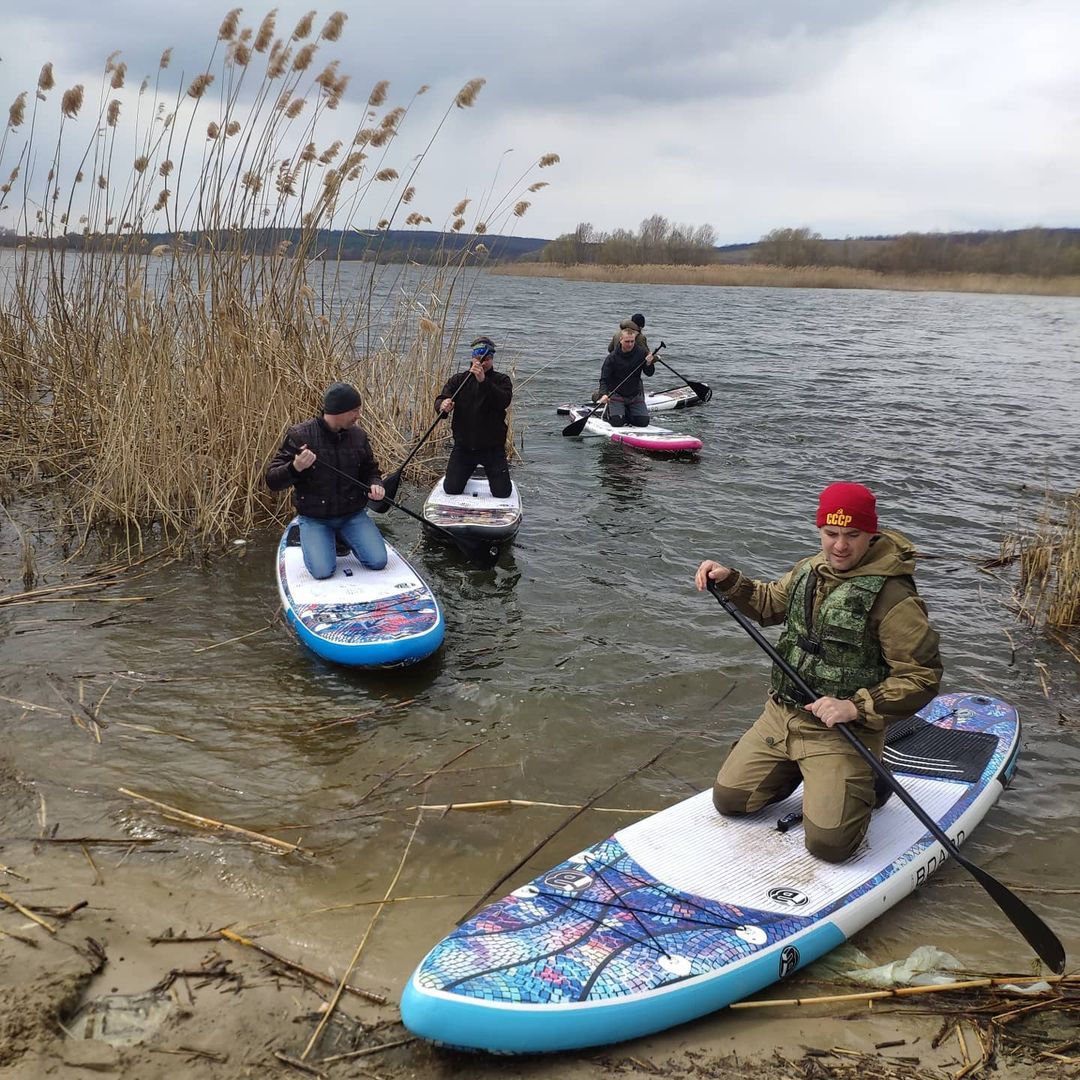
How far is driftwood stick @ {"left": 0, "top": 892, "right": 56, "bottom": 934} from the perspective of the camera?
330 centimetres

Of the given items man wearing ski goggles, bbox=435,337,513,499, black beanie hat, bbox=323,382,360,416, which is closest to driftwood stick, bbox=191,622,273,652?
black beanie hat, bbox=323,382,360,416

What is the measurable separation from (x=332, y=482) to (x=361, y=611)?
117 centimetres

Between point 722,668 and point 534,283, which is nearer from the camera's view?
point 722,668

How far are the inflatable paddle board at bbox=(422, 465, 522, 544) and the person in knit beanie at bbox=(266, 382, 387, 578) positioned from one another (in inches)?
38.9

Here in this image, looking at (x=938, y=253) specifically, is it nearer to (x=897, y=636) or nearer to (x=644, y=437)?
(x=644, y=437)

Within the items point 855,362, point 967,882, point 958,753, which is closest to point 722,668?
point 958,753

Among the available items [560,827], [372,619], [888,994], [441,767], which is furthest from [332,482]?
[888,994]

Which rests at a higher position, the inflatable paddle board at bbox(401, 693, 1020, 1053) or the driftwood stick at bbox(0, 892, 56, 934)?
the inflatable paddle board at bbox(401, 693, 1020, 1053)

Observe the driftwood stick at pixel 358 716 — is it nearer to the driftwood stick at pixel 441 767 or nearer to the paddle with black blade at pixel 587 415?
the driftwood stick at pixel 441 767

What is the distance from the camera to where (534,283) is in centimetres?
5316

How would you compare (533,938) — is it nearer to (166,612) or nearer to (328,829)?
(328,829)

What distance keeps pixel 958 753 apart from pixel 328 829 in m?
3.42

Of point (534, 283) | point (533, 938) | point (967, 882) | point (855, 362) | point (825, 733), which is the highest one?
point (534, 283)

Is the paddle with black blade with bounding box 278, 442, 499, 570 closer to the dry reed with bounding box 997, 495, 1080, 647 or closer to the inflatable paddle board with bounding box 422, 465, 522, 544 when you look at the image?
the inflatable paddle board with bounding box 422, 465, 522, 544
